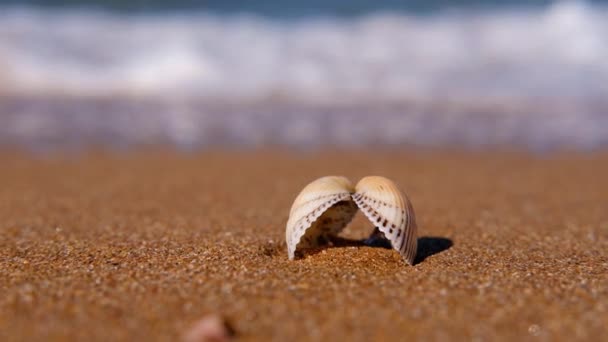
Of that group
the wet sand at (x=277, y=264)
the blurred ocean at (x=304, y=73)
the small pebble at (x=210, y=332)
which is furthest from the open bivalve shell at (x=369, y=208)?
the blurred ocean at (x=304, y=73)

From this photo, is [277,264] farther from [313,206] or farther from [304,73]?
[304,73]

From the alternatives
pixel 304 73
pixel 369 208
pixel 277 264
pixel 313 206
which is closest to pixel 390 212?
pixel 369 208

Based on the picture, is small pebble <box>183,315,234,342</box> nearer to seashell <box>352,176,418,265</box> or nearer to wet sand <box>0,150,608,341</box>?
wet sand <box>0,150,608,341</box>

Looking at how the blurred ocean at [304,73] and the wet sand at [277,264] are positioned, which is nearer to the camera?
the wet sand at [277,264]

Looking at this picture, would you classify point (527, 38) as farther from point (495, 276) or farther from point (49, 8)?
point (495, 276)

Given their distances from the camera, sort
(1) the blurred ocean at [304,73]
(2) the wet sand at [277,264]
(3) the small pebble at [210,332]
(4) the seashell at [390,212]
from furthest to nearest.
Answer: (1) the blurred ocean at [304,73] → (4) the seashell at [390,212] → (2) the wet sand at [277,264] → (3) the small pebble at [210,332]

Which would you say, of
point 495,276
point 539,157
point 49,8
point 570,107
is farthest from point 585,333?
point 49,8

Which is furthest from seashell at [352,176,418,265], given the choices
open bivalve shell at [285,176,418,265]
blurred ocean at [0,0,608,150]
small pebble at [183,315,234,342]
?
blurred ocean at [0,0,608,150]

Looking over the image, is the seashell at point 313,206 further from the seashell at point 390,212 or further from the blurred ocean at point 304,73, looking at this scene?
the blurred ocean at point 304,73
